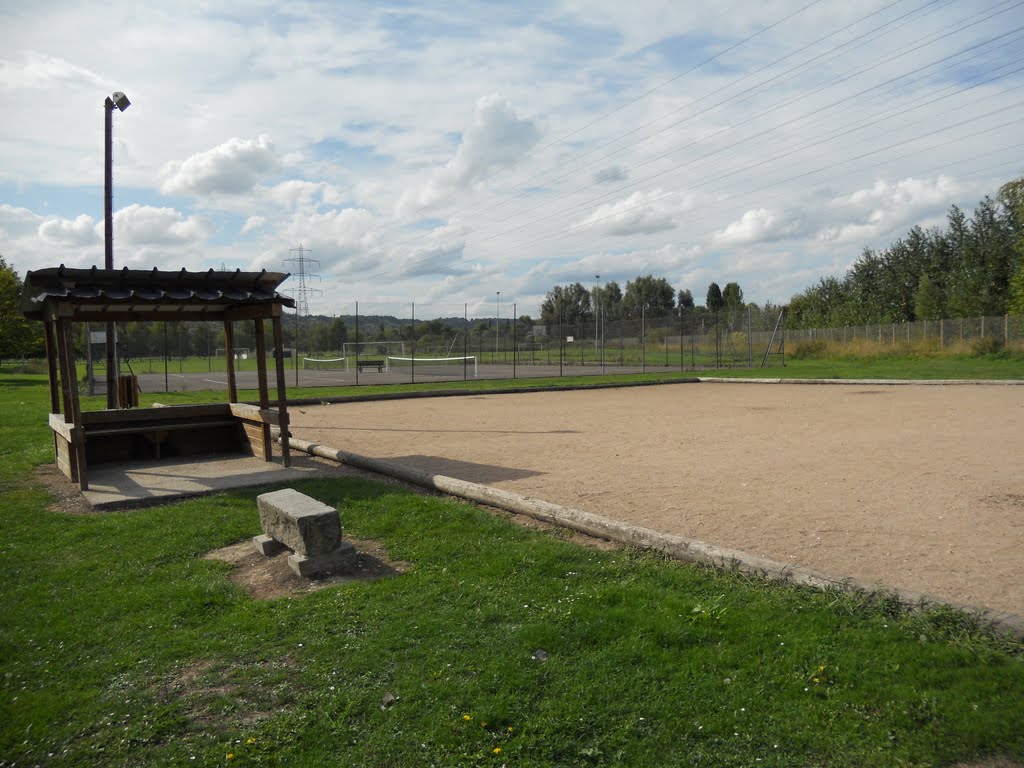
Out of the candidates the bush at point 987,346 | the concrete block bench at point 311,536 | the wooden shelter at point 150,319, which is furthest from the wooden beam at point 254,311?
the bush at point 987,346

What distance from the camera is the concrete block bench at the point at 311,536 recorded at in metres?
5.07

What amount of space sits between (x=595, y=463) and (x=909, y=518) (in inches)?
150

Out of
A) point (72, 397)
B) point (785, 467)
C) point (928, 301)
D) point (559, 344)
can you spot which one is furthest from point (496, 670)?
point (928, 301)

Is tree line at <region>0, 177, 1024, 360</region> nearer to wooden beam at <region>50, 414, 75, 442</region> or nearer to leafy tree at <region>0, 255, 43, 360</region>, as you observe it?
leafy tree at <region>0, 255, 43, 360</region>

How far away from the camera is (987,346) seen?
106 feet

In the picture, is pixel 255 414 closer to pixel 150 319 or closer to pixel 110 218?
pixel 150 319

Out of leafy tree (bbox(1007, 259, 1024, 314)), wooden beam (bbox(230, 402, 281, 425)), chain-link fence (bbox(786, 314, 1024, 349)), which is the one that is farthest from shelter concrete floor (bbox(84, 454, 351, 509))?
leafy tree (bbox(1007, 259, 1024, 314))

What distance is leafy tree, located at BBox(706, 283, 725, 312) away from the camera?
320 ft

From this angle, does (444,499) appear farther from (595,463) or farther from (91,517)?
(91,517)

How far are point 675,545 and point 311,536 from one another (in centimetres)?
256

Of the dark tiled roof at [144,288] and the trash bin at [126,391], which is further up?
the dark tiled roof at [144,288]

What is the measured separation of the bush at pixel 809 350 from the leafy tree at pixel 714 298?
180 ft

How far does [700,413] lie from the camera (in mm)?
15398

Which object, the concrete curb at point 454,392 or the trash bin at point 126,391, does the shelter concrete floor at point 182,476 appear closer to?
the trash bin at point 126,391
